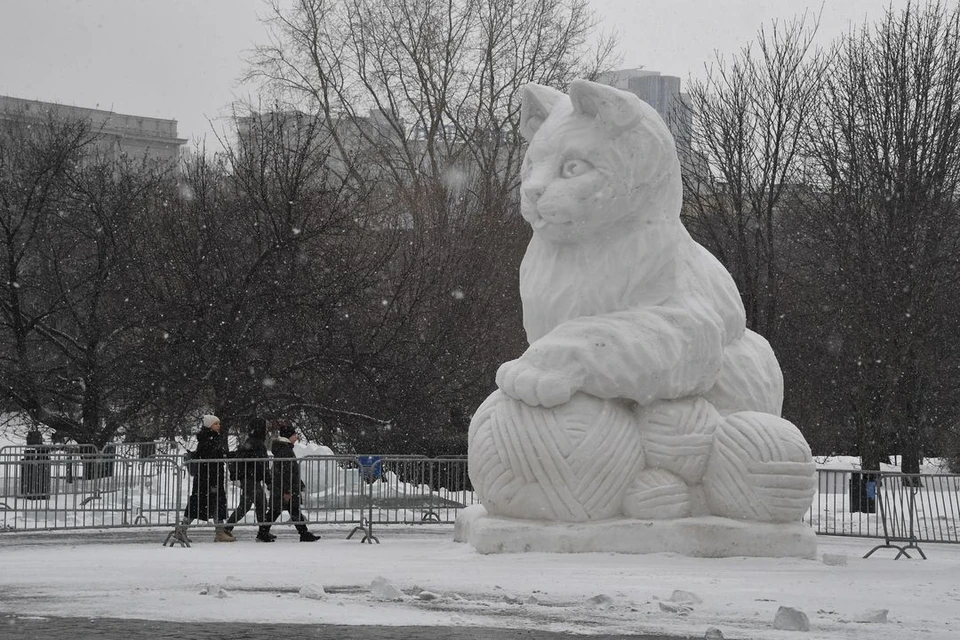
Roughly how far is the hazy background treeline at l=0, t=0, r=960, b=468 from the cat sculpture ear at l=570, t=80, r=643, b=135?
13.3 metres

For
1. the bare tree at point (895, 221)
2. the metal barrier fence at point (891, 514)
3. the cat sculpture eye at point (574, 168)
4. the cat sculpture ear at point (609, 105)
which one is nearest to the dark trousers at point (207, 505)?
the cat sculpture eye at point (574, 168)

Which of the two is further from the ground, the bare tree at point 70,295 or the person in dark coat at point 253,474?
the bare tree at point 70,295

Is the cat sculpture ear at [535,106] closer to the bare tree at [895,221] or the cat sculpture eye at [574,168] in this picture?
the cat sculpture eye at [574,168]

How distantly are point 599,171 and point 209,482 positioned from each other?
22.2 ft

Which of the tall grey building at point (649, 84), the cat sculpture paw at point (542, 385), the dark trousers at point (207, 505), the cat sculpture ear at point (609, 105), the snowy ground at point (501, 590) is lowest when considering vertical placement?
the snowy ground at point (501, 590)

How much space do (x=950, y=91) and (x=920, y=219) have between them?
2.31 meters

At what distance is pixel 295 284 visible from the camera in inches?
931

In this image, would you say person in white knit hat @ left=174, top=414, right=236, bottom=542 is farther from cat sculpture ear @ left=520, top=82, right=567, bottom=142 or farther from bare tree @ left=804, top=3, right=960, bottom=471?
bare tree @ left=804, top=3, right=960, bottom=471

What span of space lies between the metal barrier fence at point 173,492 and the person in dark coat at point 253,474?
1.0 inches

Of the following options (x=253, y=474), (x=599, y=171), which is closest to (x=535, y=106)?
(x=599, y=171)

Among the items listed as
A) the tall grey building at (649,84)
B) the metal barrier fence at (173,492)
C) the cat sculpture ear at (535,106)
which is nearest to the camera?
the cat sculpture ear at (535,106)

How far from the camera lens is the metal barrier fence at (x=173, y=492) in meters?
15.2

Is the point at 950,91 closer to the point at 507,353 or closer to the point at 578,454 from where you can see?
the point at 507,353

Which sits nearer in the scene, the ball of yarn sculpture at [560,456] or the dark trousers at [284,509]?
the ball of yarn sculpture at [560,456]
